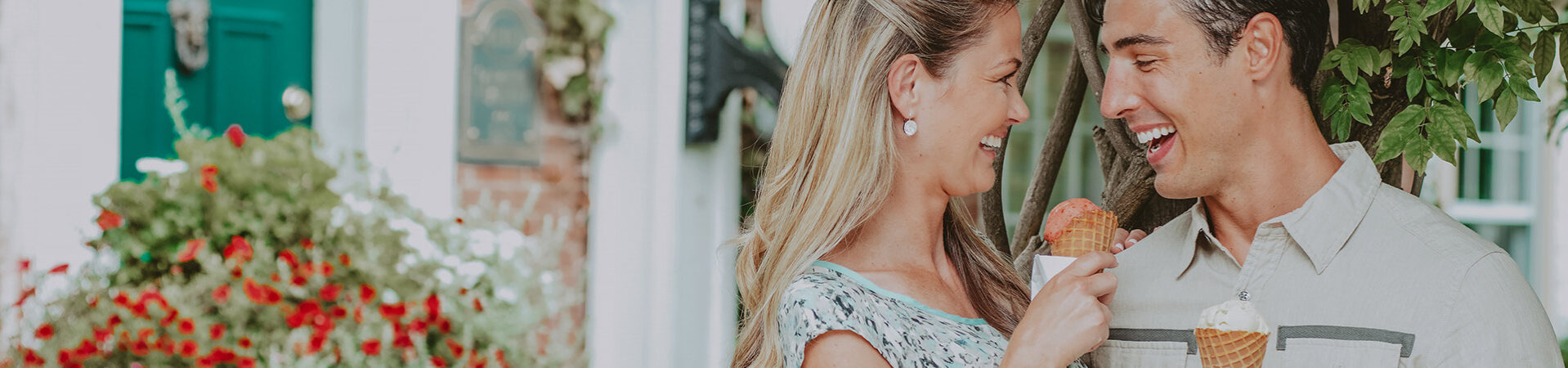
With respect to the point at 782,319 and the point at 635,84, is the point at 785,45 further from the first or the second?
the point at 782,319

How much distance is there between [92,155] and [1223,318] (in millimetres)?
3329

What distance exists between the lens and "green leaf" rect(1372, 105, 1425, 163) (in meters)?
1.97

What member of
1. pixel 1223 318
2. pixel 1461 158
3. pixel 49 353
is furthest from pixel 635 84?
pixel 1461 158

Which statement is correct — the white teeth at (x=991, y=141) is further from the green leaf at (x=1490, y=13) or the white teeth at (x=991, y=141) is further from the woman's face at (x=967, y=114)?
the green leaf at (x=1490, y=13)

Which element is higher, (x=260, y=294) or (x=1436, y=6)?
(x=1436, y=6)

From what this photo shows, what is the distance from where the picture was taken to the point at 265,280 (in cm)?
360

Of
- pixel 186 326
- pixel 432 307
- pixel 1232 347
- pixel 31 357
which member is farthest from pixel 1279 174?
pixel 31 357

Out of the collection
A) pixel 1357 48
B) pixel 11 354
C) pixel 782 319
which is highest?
pixel 1357 48

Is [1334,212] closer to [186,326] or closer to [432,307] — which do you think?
[432,307]

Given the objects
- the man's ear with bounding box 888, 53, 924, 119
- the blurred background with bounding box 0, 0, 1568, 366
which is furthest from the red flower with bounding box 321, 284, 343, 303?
the man's ear with bounding box 888, 53, 924, 119

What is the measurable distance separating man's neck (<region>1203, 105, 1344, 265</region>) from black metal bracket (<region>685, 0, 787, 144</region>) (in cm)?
255

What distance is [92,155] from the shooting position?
151 inches

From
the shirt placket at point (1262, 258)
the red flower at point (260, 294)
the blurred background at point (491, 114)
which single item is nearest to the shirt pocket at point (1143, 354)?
the shirt placket at point (1262, 258)

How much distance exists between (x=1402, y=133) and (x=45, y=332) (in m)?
3.19
